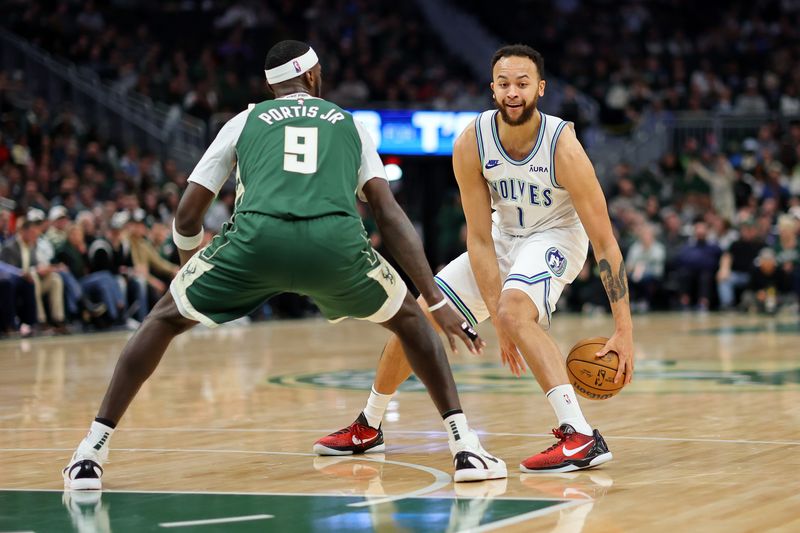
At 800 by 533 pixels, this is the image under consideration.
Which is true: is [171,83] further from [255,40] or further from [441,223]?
[441,223]

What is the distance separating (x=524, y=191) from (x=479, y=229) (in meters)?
0.30

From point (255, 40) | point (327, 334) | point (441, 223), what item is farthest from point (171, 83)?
point (327, 334)

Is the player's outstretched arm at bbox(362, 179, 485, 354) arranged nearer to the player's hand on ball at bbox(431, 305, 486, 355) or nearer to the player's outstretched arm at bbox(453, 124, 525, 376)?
the player's hand on ball at bbox(431, 305, 486, 355)

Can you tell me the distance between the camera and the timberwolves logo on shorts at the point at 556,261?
643 cm

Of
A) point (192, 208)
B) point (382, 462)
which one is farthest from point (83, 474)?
point (382, 462)

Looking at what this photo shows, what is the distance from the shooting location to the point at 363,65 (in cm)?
2691

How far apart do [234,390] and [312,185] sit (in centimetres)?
471

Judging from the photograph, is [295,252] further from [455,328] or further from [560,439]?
[560,439]

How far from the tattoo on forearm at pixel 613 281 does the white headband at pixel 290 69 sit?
171cm

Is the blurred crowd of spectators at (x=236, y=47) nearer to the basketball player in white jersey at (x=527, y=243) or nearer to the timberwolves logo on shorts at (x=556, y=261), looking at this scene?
the basketball player in white jersey at (x=527, y=243)

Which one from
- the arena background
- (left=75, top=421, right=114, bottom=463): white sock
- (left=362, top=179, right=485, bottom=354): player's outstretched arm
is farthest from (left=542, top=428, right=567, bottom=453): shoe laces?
(left=75, top=421, right=114, bottom=463): white sock

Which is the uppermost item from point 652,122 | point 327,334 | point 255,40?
point 255,40

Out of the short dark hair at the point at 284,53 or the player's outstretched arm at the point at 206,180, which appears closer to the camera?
the player's outstretched arm at the point at 206,180

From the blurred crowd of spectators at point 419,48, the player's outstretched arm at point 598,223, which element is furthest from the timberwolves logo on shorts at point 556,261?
the blurred crowd of spectators at point 419,48
